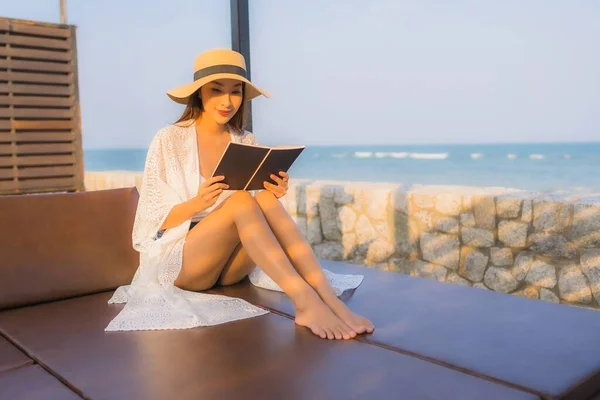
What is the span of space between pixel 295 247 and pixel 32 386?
0.98 metres

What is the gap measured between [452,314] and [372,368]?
0.53 m

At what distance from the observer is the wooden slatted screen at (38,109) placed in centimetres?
474

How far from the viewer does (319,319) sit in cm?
166

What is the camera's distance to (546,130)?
1822 centimetres

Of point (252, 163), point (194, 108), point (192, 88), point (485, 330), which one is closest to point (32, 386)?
point (252, 163)

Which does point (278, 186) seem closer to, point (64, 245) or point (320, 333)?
point (320, 333)

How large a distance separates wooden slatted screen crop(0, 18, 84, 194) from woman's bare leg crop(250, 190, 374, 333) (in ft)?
12.0

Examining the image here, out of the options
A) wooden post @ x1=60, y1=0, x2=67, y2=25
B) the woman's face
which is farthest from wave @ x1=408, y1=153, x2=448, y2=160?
Result: the woman's face

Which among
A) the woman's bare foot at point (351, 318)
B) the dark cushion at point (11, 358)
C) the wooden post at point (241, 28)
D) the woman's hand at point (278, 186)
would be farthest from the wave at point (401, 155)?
the dark cushion at point (11, 358)

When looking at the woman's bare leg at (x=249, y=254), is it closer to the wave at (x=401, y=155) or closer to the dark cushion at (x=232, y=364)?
the dark cushion at (x=232, y=364)

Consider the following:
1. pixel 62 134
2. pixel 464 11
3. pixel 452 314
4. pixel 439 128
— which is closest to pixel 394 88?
pixel 439 128

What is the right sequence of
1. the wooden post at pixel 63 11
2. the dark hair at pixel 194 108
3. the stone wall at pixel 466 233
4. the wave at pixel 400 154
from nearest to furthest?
the dark hair at pixel 194 108 < the stone wall at pixel 466 233 < the wooden post at pixel 63 11 < the wave at pixel 400 154

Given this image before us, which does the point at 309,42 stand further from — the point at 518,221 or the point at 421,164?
the point at 518,221

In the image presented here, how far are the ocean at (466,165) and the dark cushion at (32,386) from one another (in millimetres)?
16653
